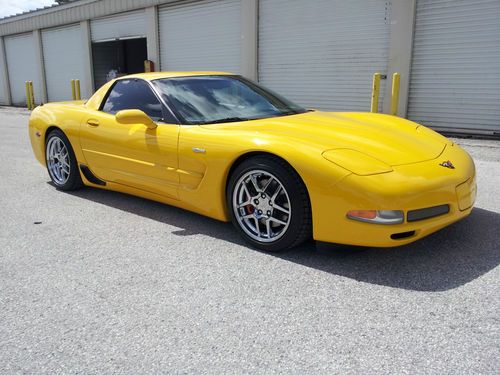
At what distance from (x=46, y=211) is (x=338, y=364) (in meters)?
3.30

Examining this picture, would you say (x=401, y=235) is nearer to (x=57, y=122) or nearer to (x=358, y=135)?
(x=358, y=135)

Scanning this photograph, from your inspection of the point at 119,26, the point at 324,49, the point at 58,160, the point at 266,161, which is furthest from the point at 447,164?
the point at 119,26

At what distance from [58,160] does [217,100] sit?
7.01ft

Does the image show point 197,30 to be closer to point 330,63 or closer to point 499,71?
point 330,63

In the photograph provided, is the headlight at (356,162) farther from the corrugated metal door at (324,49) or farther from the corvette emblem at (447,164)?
the corrugated metal door at (324,49)

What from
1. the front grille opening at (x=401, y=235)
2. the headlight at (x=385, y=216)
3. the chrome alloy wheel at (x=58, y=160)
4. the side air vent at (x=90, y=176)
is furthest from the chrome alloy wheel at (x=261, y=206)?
the chrome alloy wheel at (x=58, y=160)

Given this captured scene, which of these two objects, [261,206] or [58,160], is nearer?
[261,206]

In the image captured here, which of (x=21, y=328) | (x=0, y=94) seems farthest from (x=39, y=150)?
(x=0, y=94)

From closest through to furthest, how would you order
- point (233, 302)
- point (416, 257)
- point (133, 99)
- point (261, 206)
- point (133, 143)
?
point (233, 302), point (416, 257), point (261, 206), point (133, 143), point (133, 99)

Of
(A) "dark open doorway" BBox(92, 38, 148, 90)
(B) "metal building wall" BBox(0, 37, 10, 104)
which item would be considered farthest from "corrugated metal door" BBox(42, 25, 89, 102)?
(B) "metal building wall" BBox(0, 37, 10, 104)

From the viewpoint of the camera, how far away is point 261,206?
3.17m

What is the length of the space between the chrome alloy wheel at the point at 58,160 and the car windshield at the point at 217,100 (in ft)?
4.95

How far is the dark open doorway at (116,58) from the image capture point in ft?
63.2

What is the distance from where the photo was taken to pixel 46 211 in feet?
14.1
